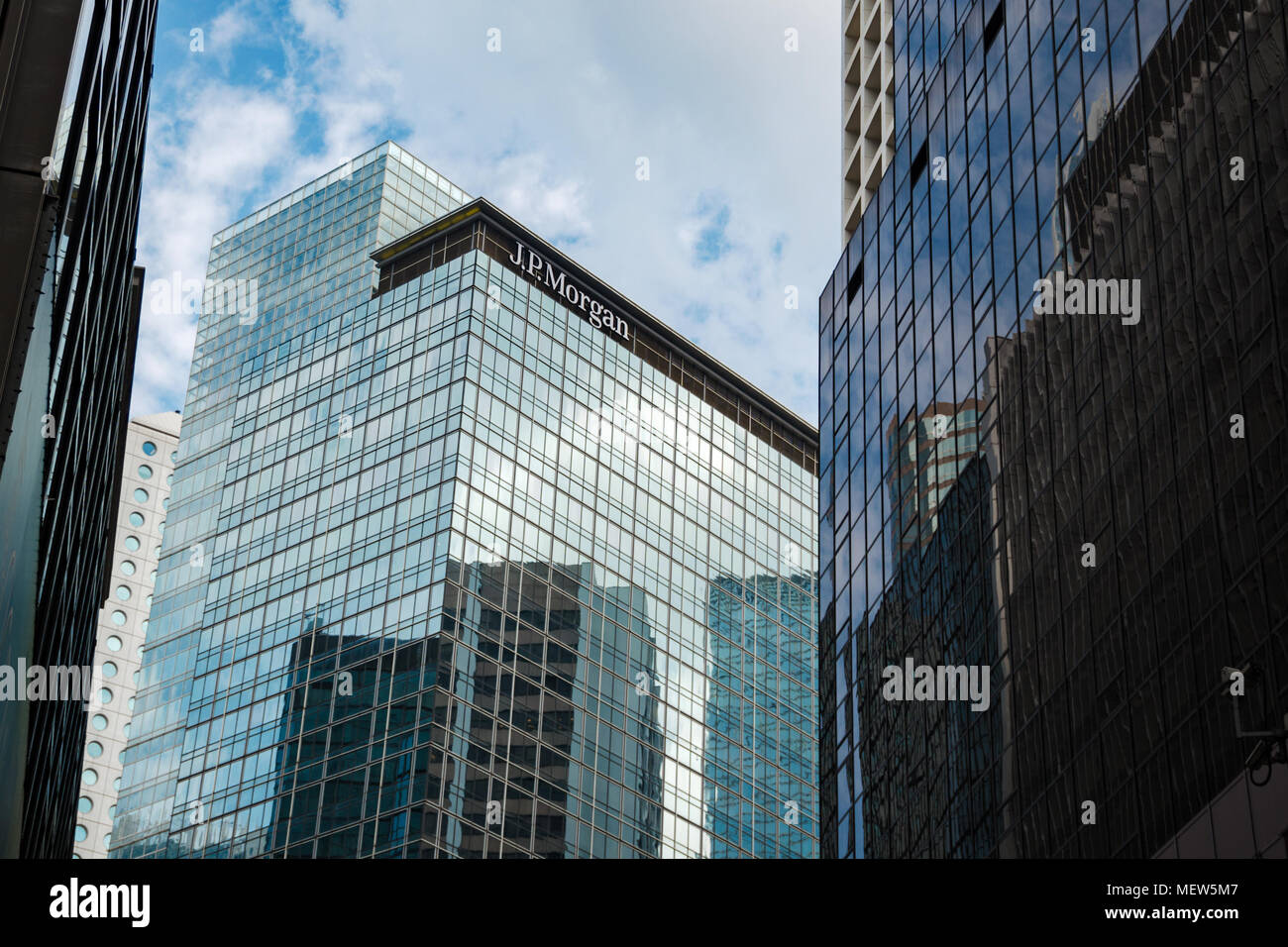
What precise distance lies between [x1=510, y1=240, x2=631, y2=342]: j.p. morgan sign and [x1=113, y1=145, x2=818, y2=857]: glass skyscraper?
20cm

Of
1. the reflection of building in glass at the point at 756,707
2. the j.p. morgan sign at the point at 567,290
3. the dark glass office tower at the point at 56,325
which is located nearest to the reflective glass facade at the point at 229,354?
the j.p. morgan sign at the point at 567,290

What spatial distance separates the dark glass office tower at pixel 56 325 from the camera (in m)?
20.6

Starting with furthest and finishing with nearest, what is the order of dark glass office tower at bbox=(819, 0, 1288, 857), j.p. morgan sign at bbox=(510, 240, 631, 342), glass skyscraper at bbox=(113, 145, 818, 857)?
j.p. morgan sign at bbox=(510, 240, 631, 342), glass skyscraper at bbox=(113, 145, 818, 857), dark glass office tower at bbox=(819, 0, 1288, 857)

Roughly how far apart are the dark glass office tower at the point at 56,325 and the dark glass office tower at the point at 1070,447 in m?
20.7

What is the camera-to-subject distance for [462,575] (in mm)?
93125

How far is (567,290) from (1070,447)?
7539 centimetres

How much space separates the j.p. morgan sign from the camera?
109 metres

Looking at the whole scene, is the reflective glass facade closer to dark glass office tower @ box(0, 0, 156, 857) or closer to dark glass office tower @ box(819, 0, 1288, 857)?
dark glass office tower @ box(0, 0, 156, 857)

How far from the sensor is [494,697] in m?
92.2

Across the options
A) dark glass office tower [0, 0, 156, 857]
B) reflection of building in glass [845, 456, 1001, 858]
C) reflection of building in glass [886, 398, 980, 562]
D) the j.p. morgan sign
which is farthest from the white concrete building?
reflection of building in glass [845, 456, 1001, 858]

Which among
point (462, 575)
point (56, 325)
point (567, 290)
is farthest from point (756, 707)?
point (56, 325)

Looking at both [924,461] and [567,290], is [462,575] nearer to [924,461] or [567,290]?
[567,290]

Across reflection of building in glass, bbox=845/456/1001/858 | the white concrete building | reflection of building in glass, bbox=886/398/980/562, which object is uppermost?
the white concrete building
